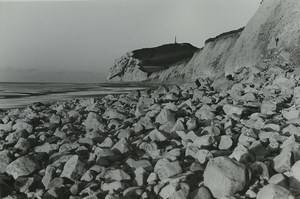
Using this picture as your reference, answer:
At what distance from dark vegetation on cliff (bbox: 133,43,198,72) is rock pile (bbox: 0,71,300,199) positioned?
92.1 feet

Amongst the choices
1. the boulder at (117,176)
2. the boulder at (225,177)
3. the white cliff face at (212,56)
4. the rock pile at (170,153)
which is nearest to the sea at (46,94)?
the rock pile at (170,153)

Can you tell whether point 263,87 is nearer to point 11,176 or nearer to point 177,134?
point 177,134

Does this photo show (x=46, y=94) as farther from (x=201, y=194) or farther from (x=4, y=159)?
(x=201, y=194)

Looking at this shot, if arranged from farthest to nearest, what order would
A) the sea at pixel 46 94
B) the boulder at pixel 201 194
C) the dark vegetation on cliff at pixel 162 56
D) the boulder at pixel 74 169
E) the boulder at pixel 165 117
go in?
the dark vegetation on cliff at pixel 162 56, the sea at pixel 46 94, the boulder at pixel 165 117, the boulder at pixel 74 169, the boulder at pixel 201 194

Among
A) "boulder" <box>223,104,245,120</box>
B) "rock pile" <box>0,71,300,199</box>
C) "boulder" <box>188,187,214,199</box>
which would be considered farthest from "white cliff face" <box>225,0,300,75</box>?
"boulder" <box>188,187,214,199</box>

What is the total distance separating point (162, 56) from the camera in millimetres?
34250

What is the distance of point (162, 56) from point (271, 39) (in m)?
28.8

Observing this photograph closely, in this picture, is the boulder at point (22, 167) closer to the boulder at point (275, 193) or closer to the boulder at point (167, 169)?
the boulder at point (167, 169)

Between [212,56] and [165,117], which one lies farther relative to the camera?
[212,56]

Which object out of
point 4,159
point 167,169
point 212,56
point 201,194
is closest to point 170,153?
point 167,169

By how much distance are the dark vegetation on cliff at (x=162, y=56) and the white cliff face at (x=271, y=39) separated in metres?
24.4

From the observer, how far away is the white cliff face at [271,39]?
494 cm

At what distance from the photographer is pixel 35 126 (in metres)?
3.57

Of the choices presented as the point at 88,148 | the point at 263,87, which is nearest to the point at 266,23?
the point at 263,87
